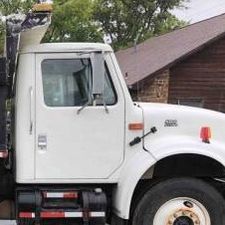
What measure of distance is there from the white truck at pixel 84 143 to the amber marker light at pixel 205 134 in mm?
11

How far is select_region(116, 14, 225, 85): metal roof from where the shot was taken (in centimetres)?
2606

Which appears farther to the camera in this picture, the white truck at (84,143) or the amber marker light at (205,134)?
the amber marker light at (205,134)

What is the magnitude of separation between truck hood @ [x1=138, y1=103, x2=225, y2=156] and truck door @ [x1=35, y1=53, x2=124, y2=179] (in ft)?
1.08

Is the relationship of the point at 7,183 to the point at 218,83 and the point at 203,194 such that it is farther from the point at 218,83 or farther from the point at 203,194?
the point at 218,83

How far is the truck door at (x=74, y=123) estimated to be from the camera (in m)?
7.34

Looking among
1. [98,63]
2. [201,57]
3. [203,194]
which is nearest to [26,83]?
[98,63]

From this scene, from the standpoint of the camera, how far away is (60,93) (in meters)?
7.43

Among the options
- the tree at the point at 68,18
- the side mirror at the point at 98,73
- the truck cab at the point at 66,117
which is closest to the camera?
the side mirror at the point at 98,73

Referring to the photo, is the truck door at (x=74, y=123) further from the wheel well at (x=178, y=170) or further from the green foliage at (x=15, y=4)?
the green foliage at (x=15, y=4)

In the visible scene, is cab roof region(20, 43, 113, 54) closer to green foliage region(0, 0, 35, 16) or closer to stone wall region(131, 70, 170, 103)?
stone wall region(131, 70, 170, 103)

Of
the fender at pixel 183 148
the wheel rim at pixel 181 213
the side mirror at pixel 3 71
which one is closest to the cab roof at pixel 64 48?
the side mirror at pixel 3 71

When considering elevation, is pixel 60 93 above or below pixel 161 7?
below

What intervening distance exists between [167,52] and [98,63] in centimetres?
2194

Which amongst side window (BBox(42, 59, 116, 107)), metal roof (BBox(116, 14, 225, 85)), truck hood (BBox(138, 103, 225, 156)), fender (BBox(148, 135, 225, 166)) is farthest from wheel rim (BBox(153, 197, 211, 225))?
metal roof (BBox(116, 14, 225, 85))
